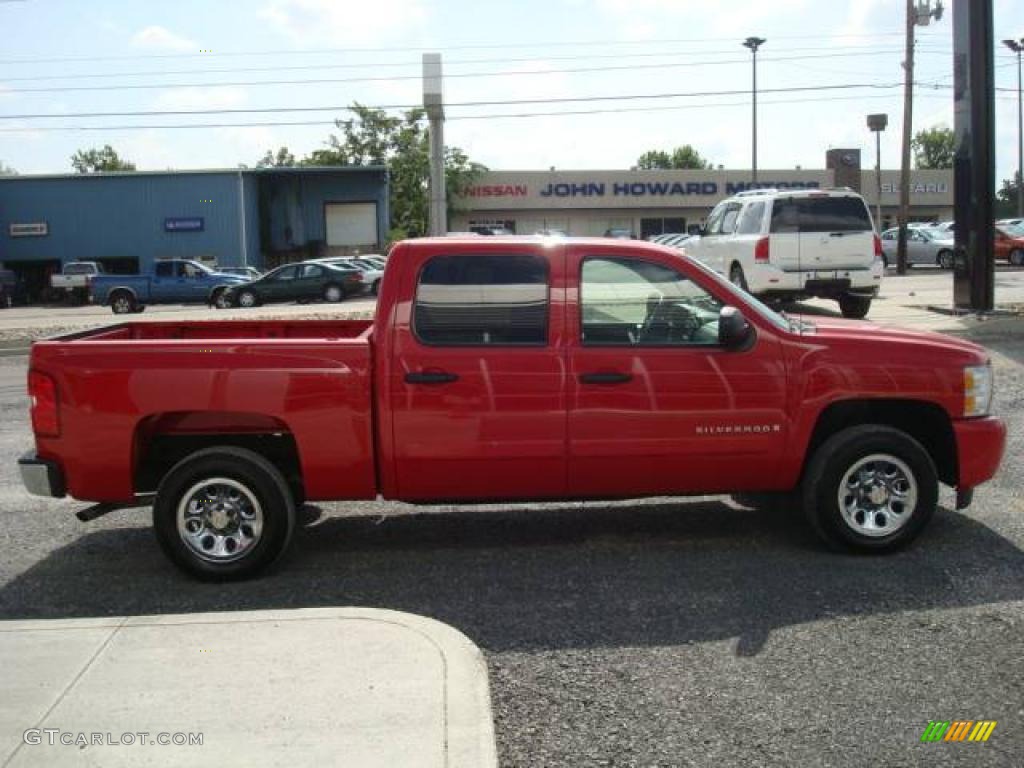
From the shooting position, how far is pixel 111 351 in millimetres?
5293

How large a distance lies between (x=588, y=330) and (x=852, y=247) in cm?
1217

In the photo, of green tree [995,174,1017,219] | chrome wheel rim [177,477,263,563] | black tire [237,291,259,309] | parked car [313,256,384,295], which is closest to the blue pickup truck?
black tire [237,291,259,309]

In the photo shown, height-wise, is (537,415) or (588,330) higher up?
(588,330)

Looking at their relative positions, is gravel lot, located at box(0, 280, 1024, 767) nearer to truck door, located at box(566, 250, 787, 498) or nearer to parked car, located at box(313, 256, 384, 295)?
truck door, located at box(566, 250, 787, 498)

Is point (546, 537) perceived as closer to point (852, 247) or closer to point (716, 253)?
point (852, 247)

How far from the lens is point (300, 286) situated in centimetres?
3294

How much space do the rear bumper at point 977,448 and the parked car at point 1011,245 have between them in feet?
97.9

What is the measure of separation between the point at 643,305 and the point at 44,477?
10.7 feet

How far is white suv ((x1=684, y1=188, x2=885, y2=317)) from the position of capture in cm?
1627

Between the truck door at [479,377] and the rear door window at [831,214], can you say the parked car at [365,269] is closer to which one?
the rear door window at [831,214]

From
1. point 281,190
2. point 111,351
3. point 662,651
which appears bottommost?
point 662,651

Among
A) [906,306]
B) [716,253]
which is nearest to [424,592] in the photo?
[716,253]
